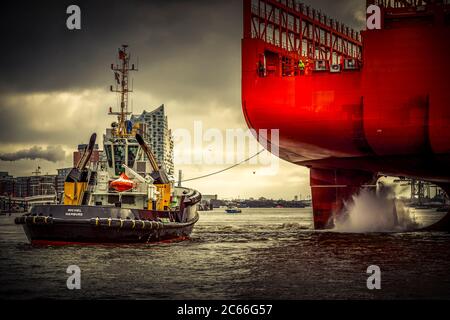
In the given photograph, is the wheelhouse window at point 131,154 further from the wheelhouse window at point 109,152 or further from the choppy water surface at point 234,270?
the choppy water surface at point 234,270

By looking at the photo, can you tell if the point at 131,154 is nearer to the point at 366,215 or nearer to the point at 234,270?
the point at 234,270

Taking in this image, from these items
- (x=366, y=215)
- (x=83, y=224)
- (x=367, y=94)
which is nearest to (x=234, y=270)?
(x=83, y=224)

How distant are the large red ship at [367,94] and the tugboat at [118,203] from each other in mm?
4454

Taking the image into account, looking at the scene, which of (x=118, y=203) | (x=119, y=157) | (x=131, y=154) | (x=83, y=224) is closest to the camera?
(x=83, y=224)

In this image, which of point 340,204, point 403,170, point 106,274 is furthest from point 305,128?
point 106,274

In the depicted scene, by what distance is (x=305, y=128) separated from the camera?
76.6 ft

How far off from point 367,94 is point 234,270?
29.3ft

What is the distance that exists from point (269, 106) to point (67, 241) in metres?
8.75

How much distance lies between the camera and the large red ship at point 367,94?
21250 mm

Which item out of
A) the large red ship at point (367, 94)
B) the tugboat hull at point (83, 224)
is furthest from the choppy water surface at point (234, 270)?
the large red ship at point (367, 94)

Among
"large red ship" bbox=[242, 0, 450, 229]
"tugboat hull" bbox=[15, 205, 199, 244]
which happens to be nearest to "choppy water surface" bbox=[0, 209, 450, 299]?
"tugboat hull" bbox=[15, 205, 199, 244]

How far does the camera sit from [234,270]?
1645 centimetres

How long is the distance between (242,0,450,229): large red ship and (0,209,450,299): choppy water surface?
3422 millimetres
